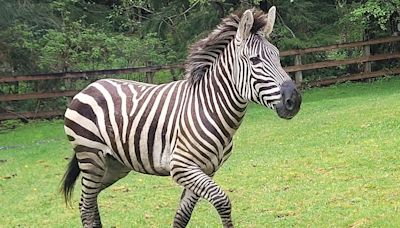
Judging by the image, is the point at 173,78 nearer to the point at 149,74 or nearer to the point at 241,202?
the point at 149,74

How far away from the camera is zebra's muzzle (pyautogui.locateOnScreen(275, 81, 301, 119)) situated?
4977 mm

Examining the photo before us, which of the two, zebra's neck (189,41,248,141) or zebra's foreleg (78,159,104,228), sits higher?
zebra's neck (189,41,248,141)

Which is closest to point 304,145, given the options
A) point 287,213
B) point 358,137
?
point 358,137

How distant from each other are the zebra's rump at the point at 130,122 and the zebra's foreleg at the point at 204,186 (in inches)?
11.0

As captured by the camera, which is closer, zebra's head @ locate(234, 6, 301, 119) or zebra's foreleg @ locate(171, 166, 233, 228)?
zebra's head @ locate(234, 6, 301, 119)

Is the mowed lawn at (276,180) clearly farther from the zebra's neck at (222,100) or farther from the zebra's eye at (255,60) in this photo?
the zebra's eye at (255,60)

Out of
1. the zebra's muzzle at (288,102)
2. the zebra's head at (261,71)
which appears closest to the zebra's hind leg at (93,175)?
the zebra's head at (261,71)

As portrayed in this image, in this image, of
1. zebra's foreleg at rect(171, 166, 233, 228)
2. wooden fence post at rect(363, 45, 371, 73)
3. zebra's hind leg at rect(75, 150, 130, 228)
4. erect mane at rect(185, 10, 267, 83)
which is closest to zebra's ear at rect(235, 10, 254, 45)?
erect mane at rect(185, 10, 267, 83)

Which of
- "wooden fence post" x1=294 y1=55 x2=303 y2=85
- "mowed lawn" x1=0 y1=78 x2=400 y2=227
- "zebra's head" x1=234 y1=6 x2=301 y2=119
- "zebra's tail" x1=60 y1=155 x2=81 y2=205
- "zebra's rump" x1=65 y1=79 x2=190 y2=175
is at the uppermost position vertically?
"zebra's head" x1=234 y1=6 x2=301 y2=119

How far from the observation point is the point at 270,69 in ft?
17.0

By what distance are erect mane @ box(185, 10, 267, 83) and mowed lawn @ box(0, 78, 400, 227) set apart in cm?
198

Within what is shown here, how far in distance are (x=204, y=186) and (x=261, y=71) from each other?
0.99 metres

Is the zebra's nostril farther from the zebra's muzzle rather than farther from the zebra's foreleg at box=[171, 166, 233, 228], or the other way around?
the zebra's foreleg at box=[171, 166, 233, 228]

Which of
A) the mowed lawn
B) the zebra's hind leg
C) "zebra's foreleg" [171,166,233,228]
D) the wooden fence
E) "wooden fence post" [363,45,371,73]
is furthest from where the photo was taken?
"wooden fence post" [363,45,371,73]
